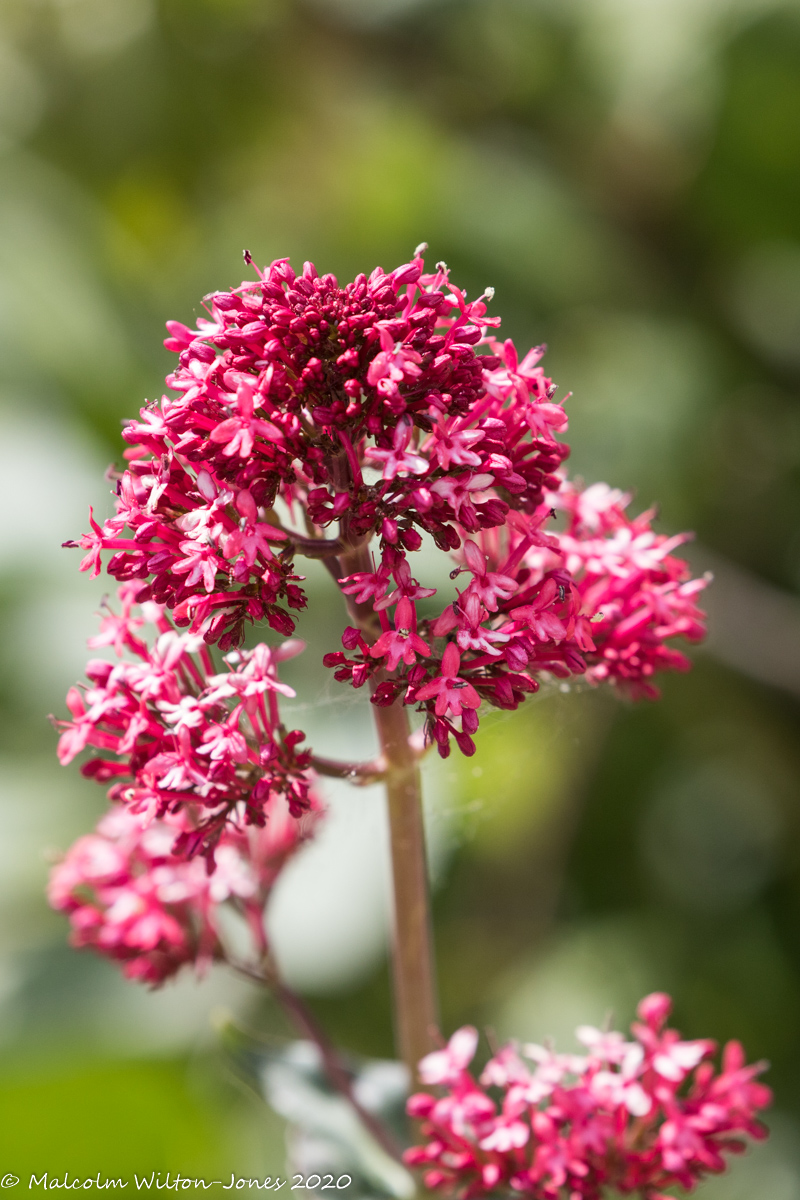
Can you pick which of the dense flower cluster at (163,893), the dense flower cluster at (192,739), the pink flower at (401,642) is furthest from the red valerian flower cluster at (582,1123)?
the pink flower at (401,642)

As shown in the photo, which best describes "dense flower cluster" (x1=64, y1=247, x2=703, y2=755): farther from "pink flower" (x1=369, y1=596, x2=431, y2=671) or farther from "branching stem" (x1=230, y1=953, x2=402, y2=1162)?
"branching stem" (x1=230, y1=953, x2=402, y2=1162)

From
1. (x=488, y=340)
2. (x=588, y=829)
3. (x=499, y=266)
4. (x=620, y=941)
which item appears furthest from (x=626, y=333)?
(x=488, y=340)

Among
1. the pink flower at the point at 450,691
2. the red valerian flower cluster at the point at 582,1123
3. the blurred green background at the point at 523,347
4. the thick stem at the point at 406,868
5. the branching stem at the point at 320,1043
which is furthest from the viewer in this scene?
the blurred green background at the point at 523,347

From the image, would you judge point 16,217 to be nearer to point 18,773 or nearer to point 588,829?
point 18,773

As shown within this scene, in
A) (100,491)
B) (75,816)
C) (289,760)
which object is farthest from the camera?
(100,491)

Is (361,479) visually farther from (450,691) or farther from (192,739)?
(192,739)

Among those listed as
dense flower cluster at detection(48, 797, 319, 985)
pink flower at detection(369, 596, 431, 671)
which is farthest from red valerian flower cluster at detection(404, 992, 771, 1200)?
pink flower at detection(369, 596, 431, 671)

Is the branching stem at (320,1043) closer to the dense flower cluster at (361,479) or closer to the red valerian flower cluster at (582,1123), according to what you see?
the red valerian flower cluster at (582,1123)
